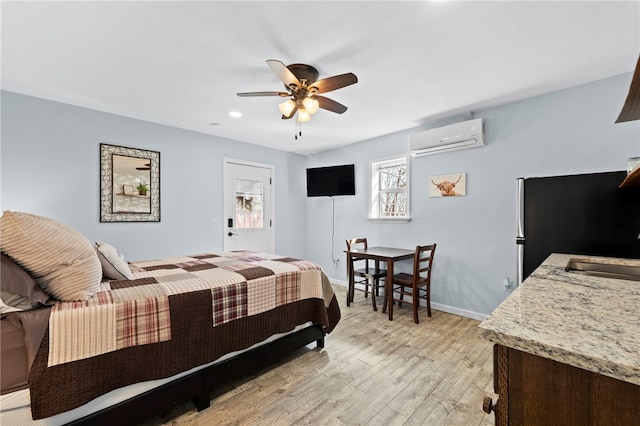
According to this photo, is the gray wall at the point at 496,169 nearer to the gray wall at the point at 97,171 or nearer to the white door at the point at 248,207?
the white door at the point at 248,207

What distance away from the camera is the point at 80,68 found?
2.29m

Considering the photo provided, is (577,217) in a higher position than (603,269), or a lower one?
higher

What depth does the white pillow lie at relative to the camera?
184 centimetres

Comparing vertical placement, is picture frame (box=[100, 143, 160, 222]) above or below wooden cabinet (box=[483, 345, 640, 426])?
above

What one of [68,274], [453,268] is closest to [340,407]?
[68,274]

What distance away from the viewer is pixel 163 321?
1.58 m

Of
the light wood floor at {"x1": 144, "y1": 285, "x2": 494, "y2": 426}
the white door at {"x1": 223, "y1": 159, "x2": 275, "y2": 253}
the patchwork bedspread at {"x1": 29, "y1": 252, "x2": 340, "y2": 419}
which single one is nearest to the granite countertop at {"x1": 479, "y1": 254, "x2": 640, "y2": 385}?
the light wood floor at {"x1": 144, "y1": 285, "x2": 494, "y2": 426}

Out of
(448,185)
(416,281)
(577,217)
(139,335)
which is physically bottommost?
(416,281)

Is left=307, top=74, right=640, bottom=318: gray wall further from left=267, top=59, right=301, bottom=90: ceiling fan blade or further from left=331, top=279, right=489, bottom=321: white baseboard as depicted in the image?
left=267, top=59, right=301, bottom=90: ceiling fan blade

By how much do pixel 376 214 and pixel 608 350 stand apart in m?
3.87

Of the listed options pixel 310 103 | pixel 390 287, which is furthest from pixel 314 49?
pixel 390 287

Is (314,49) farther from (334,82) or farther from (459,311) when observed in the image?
(459,311)

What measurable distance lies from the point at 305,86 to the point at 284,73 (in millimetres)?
244

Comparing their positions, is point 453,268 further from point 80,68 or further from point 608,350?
point 80,68
